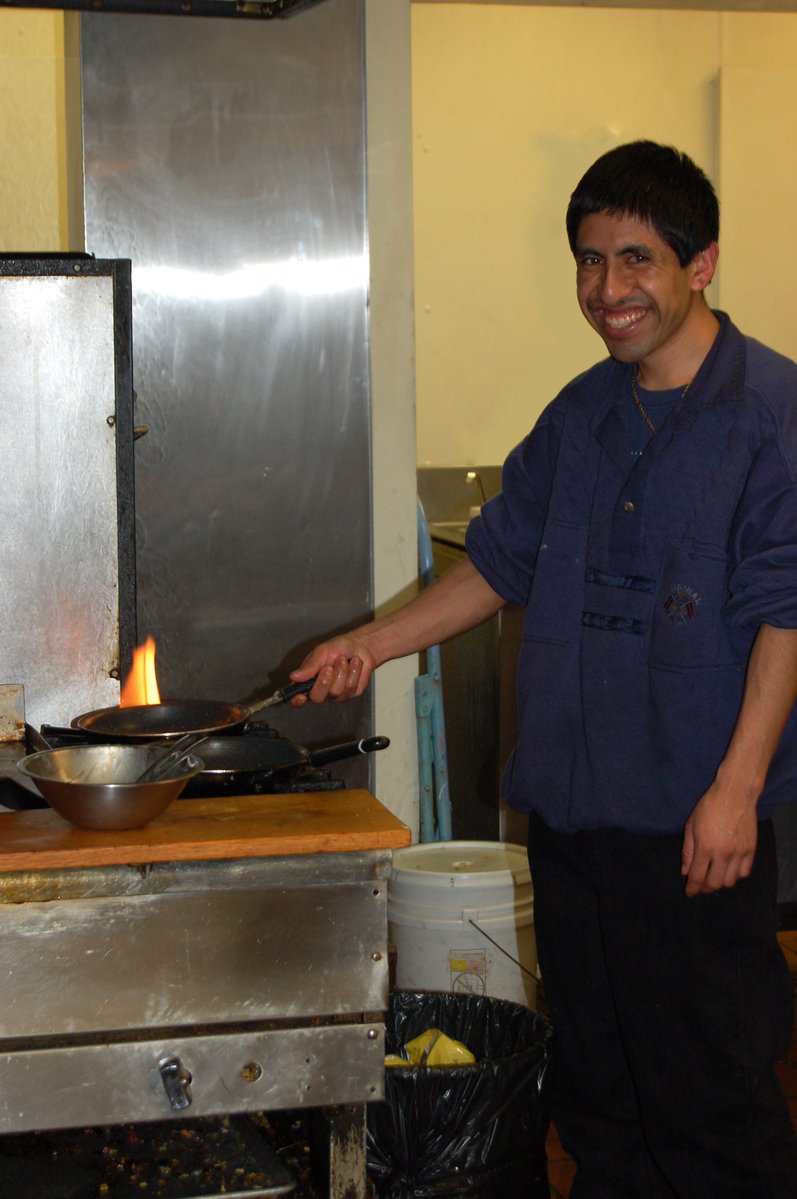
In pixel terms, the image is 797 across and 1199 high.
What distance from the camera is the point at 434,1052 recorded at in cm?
233

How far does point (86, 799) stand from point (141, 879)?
113 mm

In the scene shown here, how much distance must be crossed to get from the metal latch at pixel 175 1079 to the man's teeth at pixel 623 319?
114cm

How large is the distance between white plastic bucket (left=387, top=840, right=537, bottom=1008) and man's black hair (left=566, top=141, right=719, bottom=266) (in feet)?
4.84

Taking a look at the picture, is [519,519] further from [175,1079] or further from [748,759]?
[175,1079]

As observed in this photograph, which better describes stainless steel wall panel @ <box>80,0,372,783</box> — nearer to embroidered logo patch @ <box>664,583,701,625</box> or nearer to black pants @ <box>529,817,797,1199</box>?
black pants @ <box>529,817,797,1199</box>

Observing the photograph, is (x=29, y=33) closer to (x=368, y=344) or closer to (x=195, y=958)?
(x=368, y=344)

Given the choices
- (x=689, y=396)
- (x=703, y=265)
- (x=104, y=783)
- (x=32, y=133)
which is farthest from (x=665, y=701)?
(x=32, y=133)

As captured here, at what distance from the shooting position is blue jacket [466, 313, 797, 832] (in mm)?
1804

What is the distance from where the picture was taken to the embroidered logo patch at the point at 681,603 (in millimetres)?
1820

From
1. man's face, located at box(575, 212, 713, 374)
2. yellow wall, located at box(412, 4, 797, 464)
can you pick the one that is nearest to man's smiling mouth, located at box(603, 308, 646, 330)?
man's face, located at box(575, 212, 713, 374)

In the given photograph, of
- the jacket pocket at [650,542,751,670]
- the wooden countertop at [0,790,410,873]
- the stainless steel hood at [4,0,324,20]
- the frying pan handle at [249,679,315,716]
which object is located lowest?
the wooden countertop at [0,790,410,873]

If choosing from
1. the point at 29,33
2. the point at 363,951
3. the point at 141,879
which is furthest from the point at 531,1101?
the point at 29,33

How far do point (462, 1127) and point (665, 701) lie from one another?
2.64ft

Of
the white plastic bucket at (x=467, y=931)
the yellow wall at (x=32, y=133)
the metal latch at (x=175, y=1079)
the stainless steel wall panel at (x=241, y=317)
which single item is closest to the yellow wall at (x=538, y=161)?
the yellow wall at (x=32, y=133)
